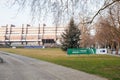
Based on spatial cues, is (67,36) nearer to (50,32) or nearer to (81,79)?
(81,79)

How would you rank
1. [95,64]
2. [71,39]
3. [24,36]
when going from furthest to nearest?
1. [24,36]
2. [71,39]
3. [95,64]

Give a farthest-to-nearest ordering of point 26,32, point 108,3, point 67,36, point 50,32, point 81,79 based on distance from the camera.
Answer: point 26,32, point 50,32, point 67,36, point 108,3, point 81,79

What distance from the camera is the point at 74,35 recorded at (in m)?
74.0

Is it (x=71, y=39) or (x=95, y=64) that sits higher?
(x=71, y=39)

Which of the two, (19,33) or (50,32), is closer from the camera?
(50,32)

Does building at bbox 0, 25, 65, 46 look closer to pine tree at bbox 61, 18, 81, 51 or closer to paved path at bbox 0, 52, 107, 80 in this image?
pine tree at bbox 61, 18, 81, 51

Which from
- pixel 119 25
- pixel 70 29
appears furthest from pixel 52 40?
pixel 119 25

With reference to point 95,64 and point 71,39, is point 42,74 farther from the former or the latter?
point 71,39

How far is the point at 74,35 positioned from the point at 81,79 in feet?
191

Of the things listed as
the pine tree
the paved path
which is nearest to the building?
the pine tree

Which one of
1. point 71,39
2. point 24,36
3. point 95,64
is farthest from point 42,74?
point 24,36

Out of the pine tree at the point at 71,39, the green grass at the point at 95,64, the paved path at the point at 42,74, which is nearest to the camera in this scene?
the paved path at the point at 42,74

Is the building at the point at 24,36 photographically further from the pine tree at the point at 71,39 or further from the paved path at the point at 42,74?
the paved path at the point at 42,74

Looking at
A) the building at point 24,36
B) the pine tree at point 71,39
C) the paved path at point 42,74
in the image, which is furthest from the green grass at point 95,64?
the building at point 24,36
